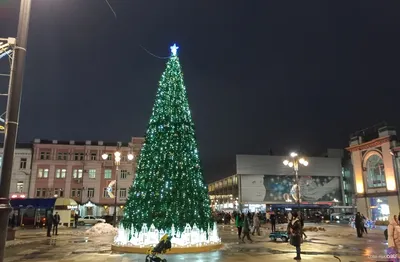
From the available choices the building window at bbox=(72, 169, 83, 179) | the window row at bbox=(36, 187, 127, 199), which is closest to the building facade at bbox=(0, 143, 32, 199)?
the window row at bbox=(36, 187, 127, 199)

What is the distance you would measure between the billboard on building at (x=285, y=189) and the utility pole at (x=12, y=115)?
67596mm

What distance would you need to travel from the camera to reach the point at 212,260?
13.0m

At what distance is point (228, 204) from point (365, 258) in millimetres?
69035

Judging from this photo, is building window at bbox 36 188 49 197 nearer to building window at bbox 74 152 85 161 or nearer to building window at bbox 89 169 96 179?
building window at bbox 74 152 85 161

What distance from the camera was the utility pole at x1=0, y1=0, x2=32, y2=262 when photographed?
5289 millimetres

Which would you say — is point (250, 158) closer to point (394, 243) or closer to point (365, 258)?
point (365, 258)

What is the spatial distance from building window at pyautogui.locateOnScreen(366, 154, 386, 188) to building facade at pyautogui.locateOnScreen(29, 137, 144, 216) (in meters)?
35.0

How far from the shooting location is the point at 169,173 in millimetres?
16094

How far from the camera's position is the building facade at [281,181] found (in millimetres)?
71938

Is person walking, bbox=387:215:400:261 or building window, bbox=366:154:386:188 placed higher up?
building window, bbox=366:154:386:188

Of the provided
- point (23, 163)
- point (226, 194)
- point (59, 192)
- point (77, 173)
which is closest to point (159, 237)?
point (77, 173)

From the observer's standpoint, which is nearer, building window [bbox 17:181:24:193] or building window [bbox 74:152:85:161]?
building window [bbox 17:181:24:193]

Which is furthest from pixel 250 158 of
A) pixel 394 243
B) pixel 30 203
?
pixel 394 243

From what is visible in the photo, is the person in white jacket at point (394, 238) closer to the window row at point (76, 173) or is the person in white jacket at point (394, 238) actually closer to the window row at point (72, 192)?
the window row at point (72, 192)
